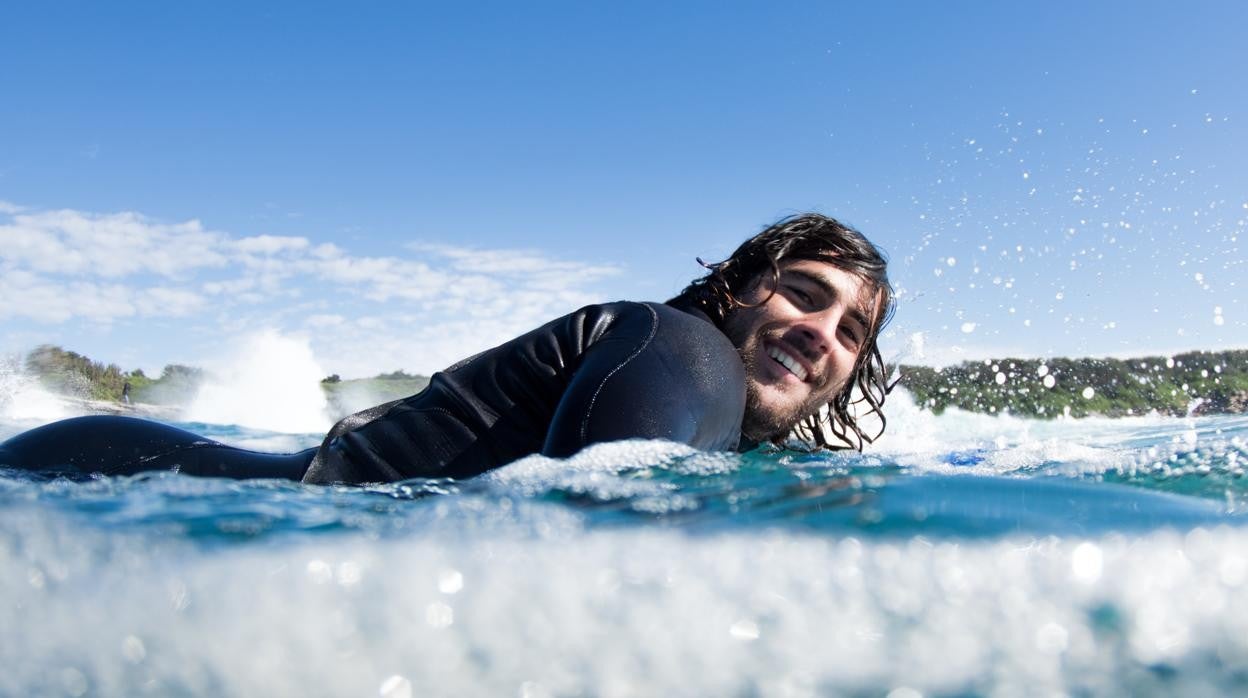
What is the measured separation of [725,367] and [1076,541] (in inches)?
42.7

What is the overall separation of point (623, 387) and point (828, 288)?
4.89ft

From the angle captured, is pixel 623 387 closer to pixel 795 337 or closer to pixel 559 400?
pixel 559 400

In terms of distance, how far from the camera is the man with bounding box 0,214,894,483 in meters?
2.14

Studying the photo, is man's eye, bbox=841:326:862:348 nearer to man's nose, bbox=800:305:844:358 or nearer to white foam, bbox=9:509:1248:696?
man's nose, bbox=800:305:844:358

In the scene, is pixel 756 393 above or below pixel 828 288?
below

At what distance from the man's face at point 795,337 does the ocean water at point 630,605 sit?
64.2 inches

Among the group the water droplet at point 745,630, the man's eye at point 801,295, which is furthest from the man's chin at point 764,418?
the water droplet at point 745,630

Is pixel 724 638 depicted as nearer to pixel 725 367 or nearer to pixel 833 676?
pixel 833 676

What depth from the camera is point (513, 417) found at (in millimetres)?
2635

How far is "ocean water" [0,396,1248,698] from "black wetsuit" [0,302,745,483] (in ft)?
1.82

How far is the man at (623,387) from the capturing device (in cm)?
214

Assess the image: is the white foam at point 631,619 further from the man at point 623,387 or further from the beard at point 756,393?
the beard at point 756,393

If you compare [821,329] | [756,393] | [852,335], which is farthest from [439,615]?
[852,335]

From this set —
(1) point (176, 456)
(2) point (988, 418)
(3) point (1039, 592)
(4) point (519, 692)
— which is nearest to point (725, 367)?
(3) point (1039, 592)
